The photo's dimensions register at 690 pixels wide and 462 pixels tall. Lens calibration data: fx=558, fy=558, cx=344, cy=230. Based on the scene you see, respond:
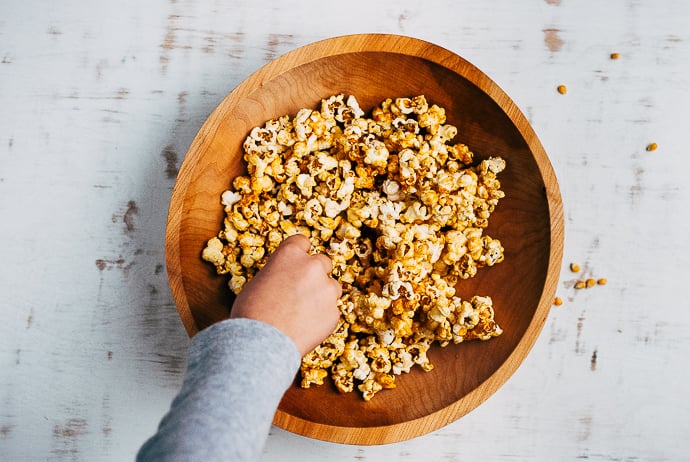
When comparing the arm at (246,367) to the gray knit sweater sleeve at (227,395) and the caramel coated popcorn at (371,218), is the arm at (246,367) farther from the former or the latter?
the caramel coated popcorn at (371,218)

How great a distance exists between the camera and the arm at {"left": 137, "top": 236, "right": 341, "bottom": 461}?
619mm

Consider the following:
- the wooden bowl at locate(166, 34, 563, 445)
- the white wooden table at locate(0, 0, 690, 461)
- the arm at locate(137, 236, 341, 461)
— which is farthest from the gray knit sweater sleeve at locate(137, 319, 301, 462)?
the white wooden table at locate(0, 0, 690, 461)

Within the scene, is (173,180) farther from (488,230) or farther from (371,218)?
(488,230)

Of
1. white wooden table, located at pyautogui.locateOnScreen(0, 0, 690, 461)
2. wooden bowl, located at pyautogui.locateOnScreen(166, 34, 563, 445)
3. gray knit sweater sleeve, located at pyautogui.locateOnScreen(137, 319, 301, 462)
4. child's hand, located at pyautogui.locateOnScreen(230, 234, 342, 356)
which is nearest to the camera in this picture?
gray knit sweater sleeve, located at pyautogui.locateOnScreen(137, 319, 301, 462)

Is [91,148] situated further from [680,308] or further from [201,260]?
[680,308]

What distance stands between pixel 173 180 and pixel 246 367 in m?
0.59

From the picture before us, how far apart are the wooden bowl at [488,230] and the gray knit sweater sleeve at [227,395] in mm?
258

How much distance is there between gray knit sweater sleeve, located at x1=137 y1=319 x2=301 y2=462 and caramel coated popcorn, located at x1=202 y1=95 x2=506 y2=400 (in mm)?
277

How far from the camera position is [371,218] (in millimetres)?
1001

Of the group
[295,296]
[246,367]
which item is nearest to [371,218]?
[295,296]

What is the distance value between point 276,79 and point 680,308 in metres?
0.95

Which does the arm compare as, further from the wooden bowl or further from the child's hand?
the wooden bowl

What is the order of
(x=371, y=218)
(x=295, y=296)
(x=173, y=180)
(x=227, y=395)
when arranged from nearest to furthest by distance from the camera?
(x=227, y=395) < (x=295, y=296) < (x=371, y=218) < (x=173, y=180)

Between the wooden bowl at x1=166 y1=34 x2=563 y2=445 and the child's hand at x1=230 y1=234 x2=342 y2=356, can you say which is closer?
the child's hand at x1=230 y1=234 x2=342 y2=356
